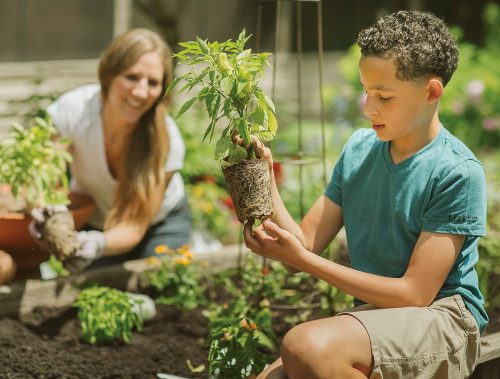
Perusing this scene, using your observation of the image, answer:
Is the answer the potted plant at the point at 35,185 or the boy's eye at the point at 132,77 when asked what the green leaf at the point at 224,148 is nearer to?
the potted plant at the point at 35,185

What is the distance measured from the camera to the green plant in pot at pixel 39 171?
11.4ft

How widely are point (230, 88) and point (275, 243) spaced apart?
47 cm

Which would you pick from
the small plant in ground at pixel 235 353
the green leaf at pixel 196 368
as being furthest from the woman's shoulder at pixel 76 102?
the small plant in ground at pixel 235 353

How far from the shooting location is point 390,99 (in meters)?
2.35

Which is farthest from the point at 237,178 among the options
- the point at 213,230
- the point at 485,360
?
the point at 213,230

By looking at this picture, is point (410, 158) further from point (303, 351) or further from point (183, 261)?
point (183, 261)

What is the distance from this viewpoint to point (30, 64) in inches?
307

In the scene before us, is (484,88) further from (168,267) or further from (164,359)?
(164,359)

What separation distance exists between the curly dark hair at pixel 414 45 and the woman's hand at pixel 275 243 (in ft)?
1.84

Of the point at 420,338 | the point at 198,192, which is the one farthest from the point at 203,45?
the point at 198,192

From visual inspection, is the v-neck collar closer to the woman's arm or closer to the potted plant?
the potted plant

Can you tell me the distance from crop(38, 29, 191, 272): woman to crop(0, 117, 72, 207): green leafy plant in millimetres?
268

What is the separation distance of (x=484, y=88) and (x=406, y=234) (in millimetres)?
5296

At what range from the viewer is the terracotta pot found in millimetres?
3713
